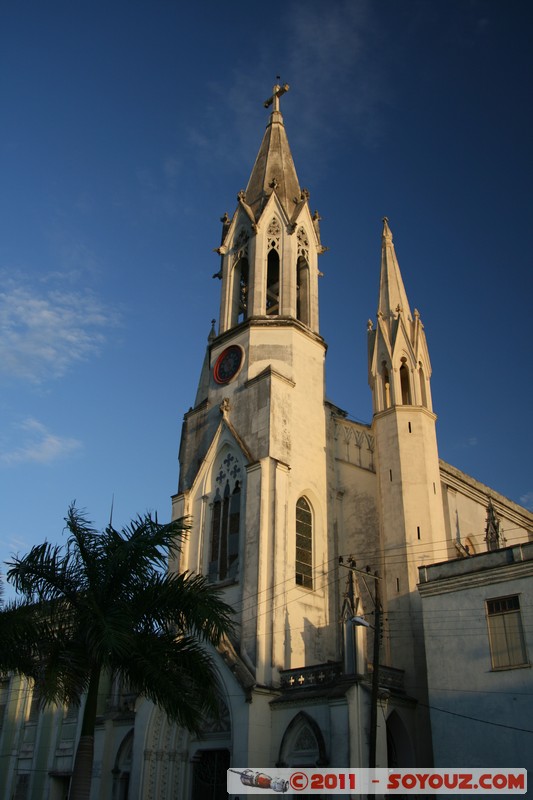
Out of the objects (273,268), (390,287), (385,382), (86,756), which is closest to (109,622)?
(86,756)

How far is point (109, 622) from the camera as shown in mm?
17375

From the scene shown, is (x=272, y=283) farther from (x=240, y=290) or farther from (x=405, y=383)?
(x=405, y=383)

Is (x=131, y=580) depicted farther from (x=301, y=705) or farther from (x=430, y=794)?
(x=430, y=794)

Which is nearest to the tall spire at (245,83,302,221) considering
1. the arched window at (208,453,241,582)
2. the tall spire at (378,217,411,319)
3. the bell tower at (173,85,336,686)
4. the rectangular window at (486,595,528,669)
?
the bell tower at (173,85,336,686)

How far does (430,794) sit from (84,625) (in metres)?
13.7

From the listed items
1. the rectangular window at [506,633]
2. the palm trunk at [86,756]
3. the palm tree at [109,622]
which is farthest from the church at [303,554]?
the palm trunk at [86,756]

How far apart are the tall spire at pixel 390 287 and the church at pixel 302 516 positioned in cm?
10

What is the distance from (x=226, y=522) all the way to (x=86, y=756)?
15900 mm

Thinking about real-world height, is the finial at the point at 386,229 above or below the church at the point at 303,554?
above

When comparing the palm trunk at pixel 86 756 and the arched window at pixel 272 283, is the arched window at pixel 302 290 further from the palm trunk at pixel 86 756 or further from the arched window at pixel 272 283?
the palm trunk at pixel 86 756

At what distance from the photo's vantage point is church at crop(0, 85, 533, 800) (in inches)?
949

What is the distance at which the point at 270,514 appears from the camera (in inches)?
1192

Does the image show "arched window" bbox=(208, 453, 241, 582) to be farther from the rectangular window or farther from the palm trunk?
the palm trunk

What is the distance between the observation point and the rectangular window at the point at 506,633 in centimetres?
2236
